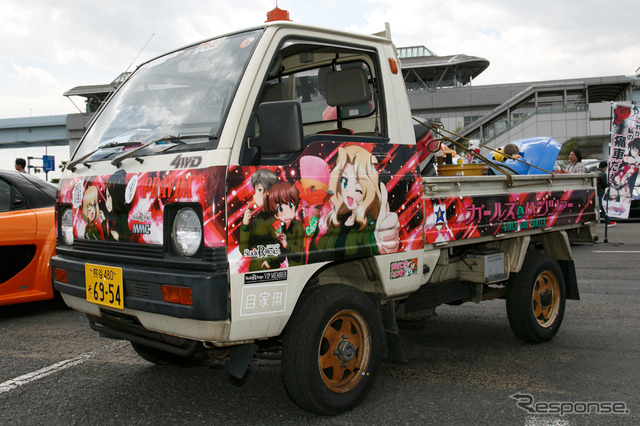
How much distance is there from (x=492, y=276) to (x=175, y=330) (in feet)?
Answer: 8.13

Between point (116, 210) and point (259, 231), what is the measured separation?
2.79 feet

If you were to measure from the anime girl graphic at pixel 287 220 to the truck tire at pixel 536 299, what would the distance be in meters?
2.37

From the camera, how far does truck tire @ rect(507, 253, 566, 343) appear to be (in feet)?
14.6

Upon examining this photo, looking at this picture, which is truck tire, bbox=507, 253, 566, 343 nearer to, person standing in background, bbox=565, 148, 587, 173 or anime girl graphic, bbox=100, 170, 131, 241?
anime girl graphic, bbox=100, 170, 131, 241

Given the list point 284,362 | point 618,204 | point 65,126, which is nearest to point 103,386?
point 284,362

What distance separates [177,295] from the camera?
8.70ft

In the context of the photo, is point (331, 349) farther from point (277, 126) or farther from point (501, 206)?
point (501, 206)

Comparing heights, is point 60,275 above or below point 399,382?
above

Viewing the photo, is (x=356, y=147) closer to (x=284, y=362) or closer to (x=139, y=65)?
(x=284, y=362)

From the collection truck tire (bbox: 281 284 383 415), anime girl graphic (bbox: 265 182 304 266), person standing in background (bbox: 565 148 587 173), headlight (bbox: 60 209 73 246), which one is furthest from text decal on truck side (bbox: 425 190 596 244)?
person standing in background (bbox: 565 148 587 173)

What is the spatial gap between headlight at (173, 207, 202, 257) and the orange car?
3570 millimetres

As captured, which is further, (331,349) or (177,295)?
(331,349)

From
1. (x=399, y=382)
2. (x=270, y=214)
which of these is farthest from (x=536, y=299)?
(x=270, y=214)

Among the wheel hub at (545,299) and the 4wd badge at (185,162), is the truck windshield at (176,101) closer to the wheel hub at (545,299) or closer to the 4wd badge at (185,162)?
the 4wd badge at (185,162)
